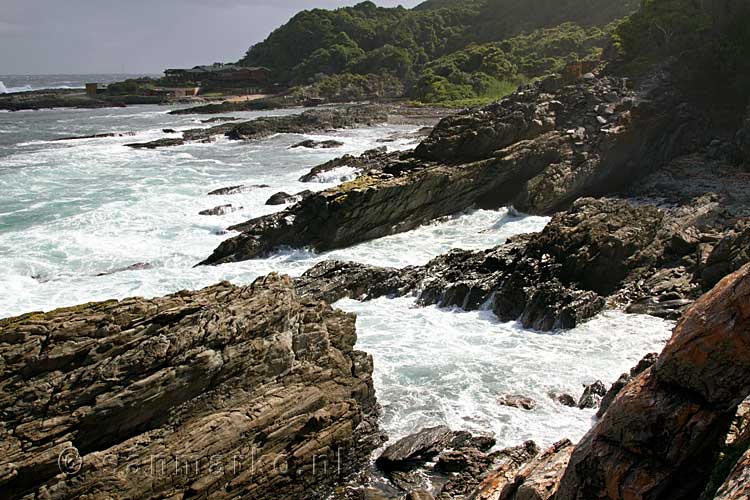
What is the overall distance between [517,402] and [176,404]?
7.67m

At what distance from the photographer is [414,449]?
40.9 feet

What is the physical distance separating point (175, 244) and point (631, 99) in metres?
26.2

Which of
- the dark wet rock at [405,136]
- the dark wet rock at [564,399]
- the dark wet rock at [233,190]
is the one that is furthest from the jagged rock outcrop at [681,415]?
the dark wet rock at [405,136]

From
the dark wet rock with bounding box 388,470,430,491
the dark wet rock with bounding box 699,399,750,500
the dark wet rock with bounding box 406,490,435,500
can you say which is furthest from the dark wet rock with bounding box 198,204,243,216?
the dark wet rock with bounding box 699,399,750,500

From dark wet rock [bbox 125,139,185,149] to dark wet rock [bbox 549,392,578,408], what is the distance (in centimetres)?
4880

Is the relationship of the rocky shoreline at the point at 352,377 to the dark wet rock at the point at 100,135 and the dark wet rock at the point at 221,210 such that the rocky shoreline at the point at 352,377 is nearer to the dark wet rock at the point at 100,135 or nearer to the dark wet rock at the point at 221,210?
the dark wet rock at the point at 221,210

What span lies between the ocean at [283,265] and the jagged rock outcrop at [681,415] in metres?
6.14

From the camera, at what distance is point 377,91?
10781 centimetres

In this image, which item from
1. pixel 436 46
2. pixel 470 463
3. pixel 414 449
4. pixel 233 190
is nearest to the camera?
pixel 470 463

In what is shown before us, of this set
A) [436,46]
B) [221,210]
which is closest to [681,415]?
[221,210]

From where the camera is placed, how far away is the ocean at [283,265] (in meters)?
15.1

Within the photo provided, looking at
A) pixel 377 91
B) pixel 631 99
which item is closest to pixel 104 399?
pixel 631 99

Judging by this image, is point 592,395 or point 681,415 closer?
point 681,415

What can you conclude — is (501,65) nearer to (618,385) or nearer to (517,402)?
(517,402)
